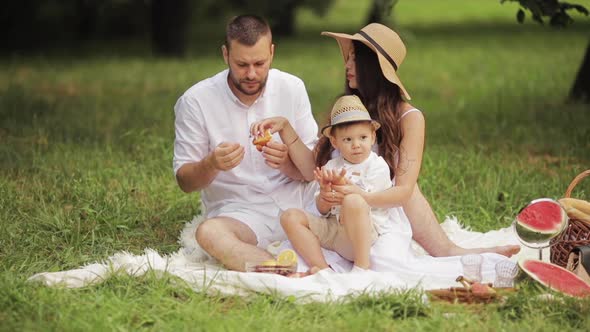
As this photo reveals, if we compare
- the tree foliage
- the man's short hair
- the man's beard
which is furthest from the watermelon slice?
the tree foliage

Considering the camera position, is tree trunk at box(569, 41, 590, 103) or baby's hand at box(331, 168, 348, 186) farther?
tree trunk at box(569, 41, 590, 103)

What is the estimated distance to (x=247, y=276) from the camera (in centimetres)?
451

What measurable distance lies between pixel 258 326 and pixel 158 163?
3.52 meters

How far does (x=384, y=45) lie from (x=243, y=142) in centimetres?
100

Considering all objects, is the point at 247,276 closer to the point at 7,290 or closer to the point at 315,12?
the point at 7,290

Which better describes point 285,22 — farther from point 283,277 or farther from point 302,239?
point 283,277

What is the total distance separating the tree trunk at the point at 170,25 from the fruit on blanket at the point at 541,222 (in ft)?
44.5

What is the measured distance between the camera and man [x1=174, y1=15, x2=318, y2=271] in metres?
5.00

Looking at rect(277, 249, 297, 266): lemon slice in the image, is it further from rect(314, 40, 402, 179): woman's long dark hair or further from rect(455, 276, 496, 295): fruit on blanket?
rect(455, 276, 496, 295): fruit on blanket

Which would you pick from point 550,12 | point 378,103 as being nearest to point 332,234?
point 378,103

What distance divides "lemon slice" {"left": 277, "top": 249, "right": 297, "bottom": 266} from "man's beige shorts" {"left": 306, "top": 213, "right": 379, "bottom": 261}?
0.20 metres

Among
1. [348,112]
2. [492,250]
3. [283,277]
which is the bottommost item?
[492,250]

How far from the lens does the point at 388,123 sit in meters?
5.07

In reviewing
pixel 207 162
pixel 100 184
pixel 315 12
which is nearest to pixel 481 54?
pixel 315 12
